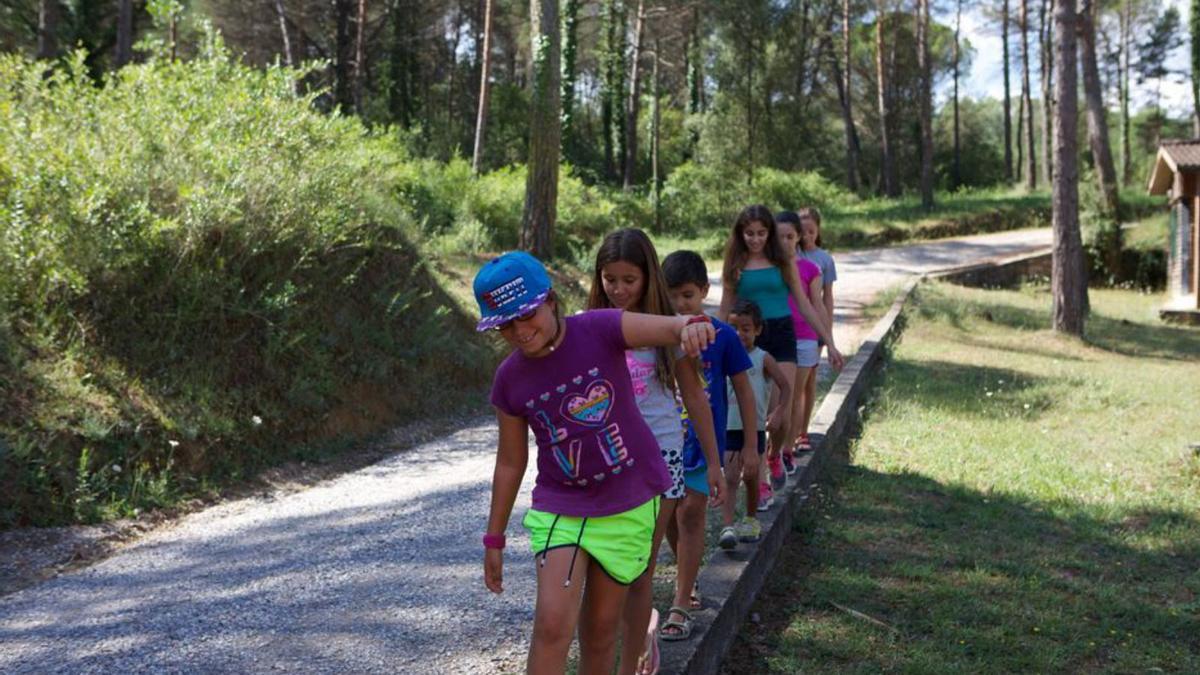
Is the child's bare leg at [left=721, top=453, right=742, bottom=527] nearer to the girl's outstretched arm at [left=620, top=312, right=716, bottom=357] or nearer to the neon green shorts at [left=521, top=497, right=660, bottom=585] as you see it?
the neon green shorts at [left=521, top=497, right=660, bottom=585]

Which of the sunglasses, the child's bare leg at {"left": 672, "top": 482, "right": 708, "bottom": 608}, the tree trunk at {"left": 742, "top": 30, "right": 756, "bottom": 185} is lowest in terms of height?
the child's bare leg at {"left": 672, "top": 482, "right": 708, "bottom": 608}

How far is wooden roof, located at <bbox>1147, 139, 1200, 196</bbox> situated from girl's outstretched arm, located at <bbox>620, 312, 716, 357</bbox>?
23.7m

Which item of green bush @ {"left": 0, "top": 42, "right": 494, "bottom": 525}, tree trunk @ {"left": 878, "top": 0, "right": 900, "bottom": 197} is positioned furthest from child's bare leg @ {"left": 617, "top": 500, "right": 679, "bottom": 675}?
tree trunk @ {"left": 878, "top": 0, "right": 900, "bottom": 197}

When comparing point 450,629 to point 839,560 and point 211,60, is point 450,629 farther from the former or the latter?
point 211,60

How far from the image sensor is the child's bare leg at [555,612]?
10.1 feet

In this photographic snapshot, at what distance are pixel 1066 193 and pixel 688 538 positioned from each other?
14.1 metres

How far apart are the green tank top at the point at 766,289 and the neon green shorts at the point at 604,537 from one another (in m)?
3.16

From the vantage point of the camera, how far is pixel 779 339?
252 inches

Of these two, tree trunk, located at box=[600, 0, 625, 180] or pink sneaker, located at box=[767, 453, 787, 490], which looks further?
tree trunk, located at box=[600, 0, 625, 180]

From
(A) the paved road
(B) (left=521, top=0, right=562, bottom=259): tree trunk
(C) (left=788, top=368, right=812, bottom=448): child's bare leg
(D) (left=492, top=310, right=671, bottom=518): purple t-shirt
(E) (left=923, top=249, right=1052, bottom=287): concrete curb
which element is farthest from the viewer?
(E) (left=923, top=249, right=1052, bottom=287): concrete curb

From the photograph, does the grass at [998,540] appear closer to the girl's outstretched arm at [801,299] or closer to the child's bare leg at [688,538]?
the child's bare leg at [688,538]

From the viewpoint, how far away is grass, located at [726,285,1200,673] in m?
4.62

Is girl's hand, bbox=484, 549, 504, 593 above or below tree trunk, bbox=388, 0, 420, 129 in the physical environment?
below

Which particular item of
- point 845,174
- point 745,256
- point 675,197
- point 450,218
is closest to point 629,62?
point 675,197
